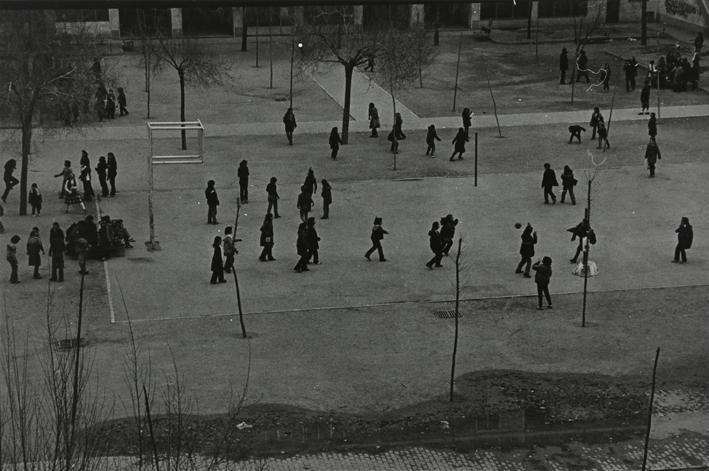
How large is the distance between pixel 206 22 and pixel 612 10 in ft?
60.9

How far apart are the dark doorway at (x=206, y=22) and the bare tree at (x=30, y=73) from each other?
26.4 m

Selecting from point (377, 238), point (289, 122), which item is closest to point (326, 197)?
point (377, 238)

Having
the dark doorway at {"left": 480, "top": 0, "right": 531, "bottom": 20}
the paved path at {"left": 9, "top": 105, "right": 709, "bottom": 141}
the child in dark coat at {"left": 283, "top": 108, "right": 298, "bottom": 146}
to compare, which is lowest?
the paved path at {"left": 9, "top": 105, "right": 709, "bottom": 141}

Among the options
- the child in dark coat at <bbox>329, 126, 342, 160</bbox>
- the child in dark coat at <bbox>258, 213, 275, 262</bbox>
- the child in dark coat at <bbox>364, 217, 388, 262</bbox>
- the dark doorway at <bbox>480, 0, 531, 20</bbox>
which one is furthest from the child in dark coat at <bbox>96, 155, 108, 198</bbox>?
the dark doorway at <bbox>480, 0, 531, 20</bbox>

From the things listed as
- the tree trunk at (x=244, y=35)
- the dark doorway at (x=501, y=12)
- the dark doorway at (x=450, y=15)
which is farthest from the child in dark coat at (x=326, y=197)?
the dark doorway at (x=501, y=12)

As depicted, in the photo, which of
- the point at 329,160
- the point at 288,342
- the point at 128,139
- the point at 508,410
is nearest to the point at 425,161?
the point at 329,160

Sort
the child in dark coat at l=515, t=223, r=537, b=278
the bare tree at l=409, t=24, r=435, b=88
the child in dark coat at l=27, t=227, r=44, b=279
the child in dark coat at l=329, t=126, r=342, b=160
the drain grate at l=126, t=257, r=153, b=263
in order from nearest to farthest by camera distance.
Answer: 1. the child in dark coat at l=27, t=227, r=44, b=279
2. the child in dark coat at l=515, t=223, r=537, b=278
3. the drain grate at l=126, t=257, r=153, b=263
4. the child in dark coat at l=329, t=126, r=342, b=160
5. the bare tree at l=409, t=24, r=435, b=88

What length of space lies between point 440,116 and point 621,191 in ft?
37.9

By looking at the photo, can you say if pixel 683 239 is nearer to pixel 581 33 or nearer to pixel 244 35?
pixel 581 33

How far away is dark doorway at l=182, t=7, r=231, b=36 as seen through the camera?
6412 centimetres

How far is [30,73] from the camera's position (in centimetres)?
3559

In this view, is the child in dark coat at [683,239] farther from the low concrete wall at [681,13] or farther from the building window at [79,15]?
the low concrete wall at [681,13]

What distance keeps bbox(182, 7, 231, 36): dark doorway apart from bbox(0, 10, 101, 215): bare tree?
86.5ft

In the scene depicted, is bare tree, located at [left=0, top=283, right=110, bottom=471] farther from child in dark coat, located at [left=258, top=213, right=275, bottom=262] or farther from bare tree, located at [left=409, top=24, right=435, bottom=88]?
bare tree, located at [left=409, top=24, right=435, bottom=88]
